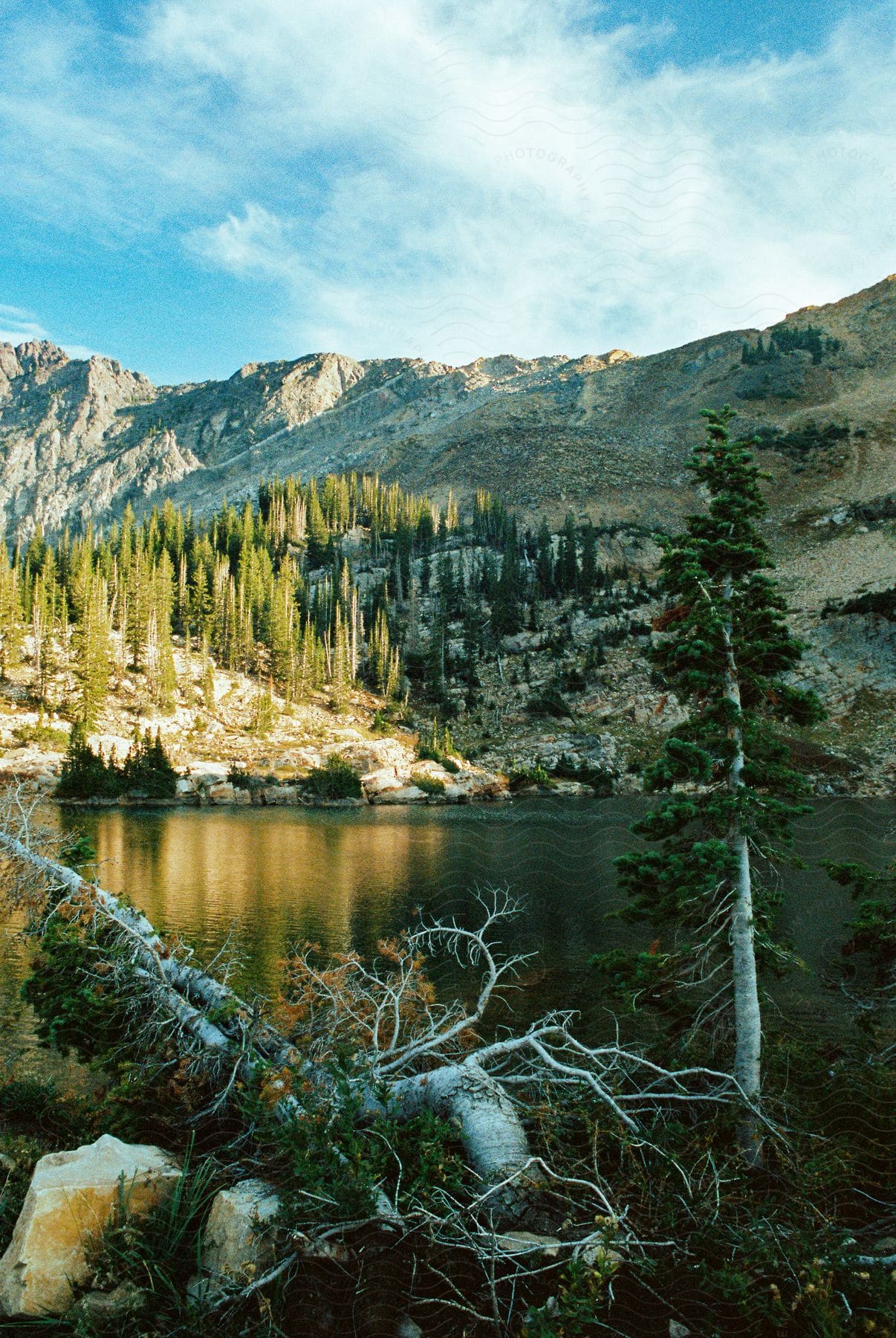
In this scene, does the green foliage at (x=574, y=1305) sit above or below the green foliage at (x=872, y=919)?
below

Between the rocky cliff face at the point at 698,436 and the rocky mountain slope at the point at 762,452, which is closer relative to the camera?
the rocky mountain slope at the point at 762,452

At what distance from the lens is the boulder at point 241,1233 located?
4527 millimetres

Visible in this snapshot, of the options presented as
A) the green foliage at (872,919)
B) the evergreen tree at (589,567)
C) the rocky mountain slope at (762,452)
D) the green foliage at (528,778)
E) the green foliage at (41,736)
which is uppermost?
the rocky mountain slope at (762,452)

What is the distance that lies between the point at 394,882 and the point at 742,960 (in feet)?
67.5

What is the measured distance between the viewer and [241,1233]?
15.3 feet

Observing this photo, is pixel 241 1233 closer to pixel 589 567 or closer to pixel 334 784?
pixel 334 784

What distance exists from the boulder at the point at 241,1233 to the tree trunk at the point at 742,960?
4.63m

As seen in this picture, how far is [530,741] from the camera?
7025cm

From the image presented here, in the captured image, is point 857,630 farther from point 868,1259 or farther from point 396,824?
point 868,1259

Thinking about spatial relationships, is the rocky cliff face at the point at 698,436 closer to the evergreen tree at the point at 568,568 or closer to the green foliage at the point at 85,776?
the evergreen tree at the point at 568,568

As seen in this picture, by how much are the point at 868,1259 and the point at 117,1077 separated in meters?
8.53

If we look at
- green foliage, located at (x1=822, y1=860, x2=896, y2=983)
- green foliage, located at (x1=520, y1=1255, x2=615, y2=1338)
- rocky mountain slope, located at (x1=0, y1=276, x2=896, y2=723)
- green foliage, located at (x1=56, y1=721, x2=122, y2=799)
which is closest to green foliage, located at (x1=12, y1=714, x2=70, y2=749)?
green foliage, located at (x1=56, y1=721, x2=122, y2=799)

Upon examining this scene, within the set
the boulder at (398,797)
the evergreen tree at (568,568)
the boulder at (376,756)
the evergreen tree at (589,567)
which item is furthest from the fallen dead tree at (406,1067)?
the evergreen tree at (568,568)

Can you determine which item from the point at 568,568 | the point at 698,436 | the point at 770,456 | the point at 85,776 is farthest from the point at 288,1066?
the point at 698,436
